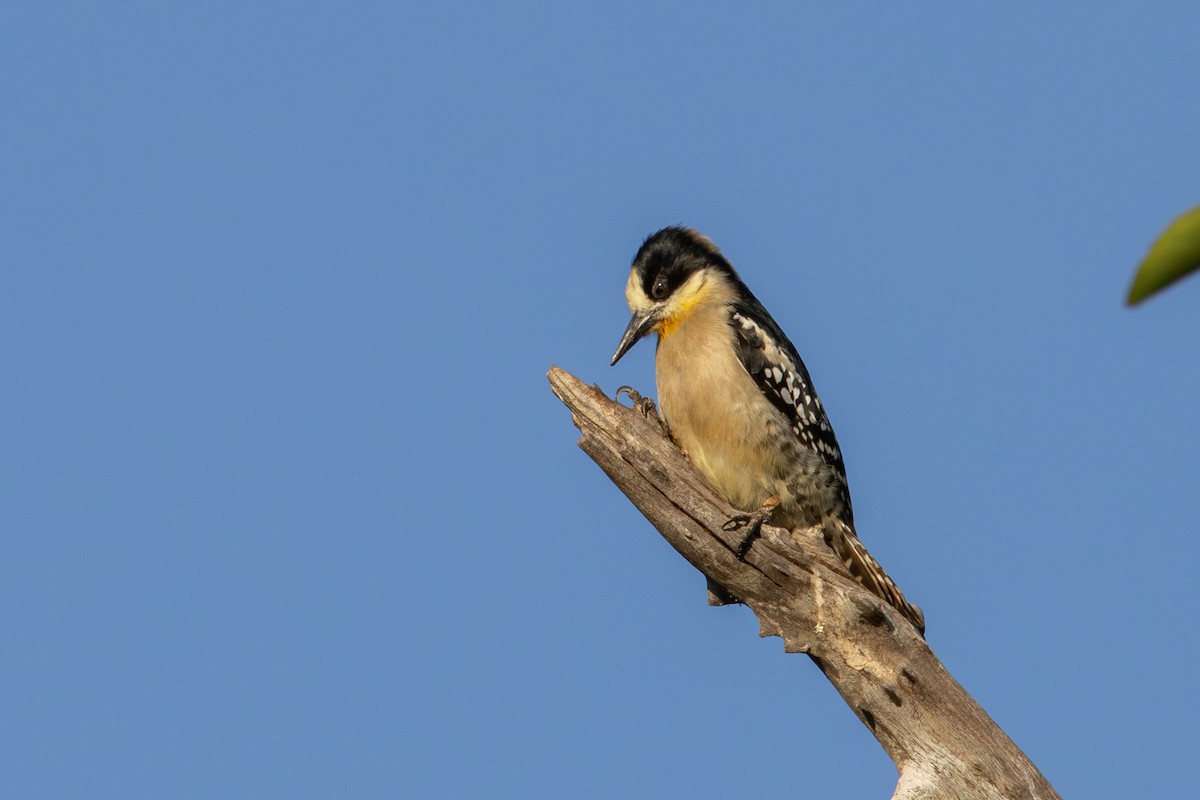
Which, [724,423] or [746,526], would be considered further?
[724,423]

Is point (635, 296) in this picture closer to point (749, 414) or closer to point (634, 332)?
point (634, 332)

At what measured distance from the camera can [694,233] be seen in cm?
890

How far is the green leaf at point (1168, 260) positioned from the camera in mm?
1177

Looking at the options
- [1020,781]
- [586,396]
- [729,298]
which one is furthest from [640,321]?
[1020,781]

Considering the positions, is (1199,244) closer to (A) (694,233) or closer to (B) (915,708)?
(B) (915,708)

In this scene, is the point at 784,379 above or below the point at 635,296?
below

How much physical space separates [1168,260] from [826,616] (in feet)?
18.2

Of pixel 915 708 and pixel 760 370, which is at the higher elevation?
pixel 760 370

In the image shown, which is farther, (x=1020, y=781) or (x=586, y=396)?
(x=586, y=396)

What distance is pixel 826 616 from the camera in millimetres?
6555

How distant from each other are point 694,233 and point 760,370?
4.45ft

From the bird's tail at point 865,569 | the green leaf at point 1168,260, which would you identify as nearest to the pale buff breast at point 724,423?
the bird's tail at point 865,569

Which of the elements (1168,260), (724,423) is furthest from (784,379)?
(1168,260)

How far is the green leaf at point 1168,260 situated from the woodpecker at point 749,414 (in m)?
6.43
